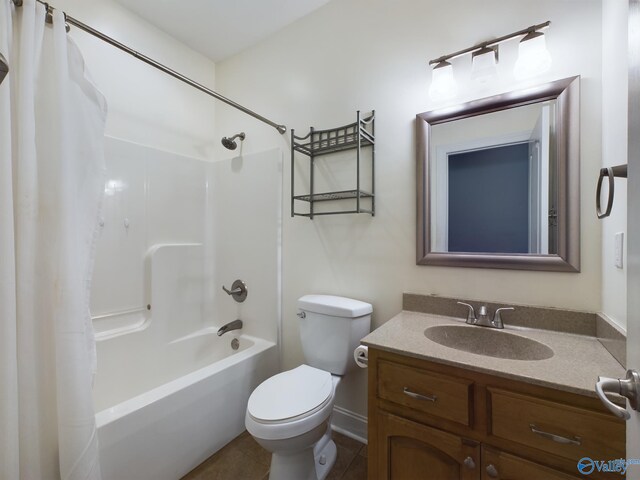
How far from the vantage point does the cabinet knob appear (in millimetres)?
839

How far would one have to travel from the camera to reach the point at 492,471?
0.84 meters

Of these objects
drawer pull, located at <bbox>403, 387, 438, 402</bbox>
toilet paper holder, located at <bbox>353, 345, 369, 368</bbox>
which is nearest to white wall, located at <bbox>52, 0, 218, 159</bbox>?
toilet paper holder, located at <bbox>353, 345, 369, 368</bbox>

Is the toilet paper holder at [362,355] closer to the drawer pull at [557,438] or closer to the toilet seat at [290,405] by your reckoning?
the toilet seat at [290,405]

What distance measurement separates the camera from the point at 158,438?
130 centimetres

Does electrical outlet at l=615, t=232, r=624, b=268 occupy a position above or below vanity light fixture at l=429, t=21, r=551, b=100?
below

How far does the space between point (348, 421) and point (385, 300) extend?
80 centimetres

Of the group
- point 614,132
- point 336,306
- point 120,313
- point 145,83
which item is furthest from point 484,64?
point 120,313

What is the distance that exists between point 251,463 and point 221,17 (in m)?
2.77

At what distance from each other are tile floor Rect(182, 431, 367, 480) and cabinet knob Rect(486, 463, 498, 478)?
783mm

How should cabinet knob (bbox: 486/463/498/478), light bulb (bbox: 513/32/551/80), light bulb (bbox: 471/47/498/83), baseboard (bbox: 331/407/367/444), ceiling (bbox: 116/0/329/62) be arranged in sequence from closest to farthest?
1. cabinet knob (bbox: 486/463/498/478)
2. light bulb (bbox: 513/32/551/80)
3. light bulb (bbox: 471/47/498/83)
4. baseboard (bbox: 331/407/367/444)
5. ceiling (bbox: 116/0/329/62)

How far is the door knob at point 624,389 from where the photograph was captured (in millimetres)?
484

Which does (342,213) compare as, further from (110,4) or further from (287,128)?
(110,4)

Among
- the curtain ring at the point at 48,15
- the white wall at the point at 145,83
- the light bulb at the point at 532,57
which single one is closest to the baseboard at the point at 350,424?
the light bulb at the point at 532,57

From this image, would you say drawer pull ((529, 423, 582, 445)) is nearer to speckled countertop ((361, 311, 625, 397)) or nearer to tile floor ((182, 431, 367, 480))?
speckled countertop ((361, 311, 625, 397))
